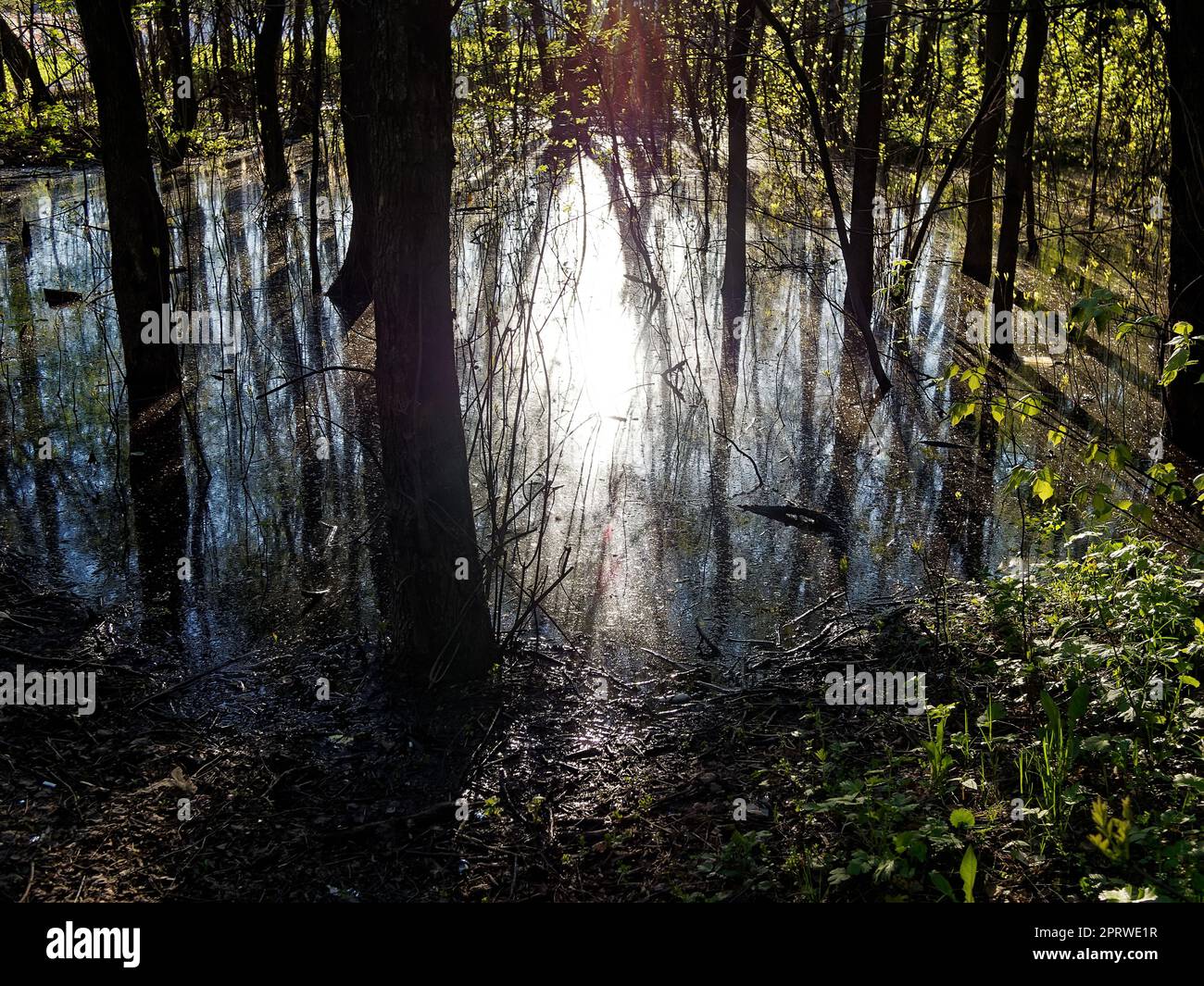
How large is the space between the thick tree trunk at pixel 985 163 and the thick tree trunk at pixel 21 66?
1389 centimetres

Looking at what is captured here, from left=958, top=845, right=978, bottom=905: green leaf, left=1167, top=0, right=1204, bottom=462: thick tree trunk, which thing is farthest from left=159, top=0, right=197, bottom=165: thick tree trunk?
left=958, top=845, right=978, bottom=905: green leaf

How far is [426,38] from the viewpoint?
388 cm

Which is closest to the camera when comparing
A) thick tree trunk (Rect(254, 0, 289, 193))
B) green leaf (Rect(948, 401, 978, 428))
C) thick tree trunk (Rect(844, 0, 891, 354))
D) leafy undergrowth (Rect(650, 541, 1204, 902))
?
leafy undergrowth (Rect(650, 541, 1204, 902))

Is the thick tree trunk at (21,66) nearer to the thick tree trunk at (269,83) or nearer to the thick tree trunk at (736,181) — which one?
the thick tree trunk at (269,83)

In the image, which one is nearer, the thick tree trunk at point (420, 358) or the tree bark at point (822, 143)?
the thick tree trunk at point (420, 358)

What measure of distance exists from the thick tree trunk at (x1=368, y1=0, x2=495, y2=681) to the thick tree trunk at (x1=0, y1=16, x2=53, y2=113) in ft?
50.3

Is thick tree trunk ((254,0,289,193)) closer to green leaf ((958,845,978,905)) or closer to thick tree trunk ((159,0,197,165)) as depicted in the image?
thick tree trunk ((159,0,197,165))

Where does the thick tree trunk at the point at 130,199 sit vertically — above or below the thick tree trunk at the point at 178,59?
below

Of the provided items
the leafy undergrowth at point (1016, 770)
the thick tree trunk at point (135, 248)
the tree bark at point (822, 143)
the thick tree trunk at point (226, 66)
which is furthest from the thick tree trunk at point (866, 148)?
the thick tree trunk at point (226, 66)

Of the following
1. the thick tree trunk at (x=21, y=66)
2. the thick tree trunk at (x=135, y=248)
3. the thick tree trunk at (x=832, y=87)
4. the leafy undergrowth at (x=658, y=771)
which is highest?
the thick tree trunk at (x=21, y=66)

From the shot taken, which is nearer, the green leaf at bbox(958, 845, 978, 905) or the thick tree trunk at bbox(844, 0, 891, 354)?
the green leaf at bbox(958, 845, 978, 905)

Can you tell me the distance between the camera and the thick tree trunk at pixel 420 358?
3.90m

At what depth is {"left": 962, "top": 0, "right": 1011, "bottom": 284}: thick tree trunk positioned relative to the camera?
32.2ft
